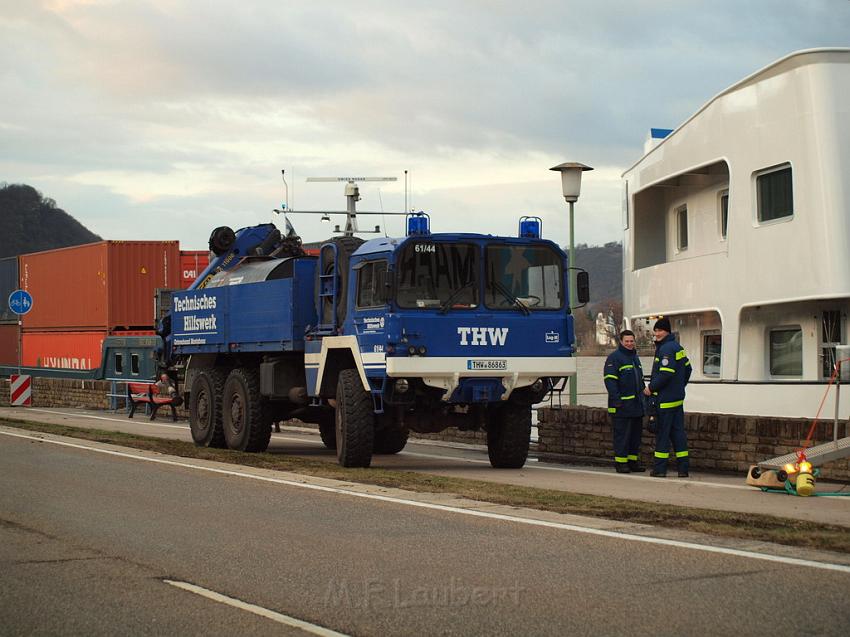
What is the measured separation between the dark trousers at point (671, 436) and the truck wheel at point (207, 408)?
25.0 feet

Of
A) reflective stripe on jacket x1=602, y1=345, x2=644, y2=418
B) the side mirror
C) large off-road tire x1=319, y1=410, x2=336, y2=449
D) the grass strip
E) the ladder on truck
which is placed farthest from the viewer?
large off-road tire x1=319, y1=410, x2=336, y2=449

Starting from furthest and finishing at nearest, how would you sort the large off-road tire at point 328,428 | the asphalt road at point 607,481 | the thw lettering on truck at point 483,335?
the large off-road tire at point 328,428
the thw lettering on truck at point 483,335
the asphalt road at point 607,481

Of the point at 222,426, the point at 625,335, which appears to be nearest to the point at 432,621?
the point at 625,335

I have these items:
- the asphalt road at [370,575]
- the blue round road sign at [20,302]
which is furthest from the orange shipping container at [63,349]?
the asphalt road at [370,575]

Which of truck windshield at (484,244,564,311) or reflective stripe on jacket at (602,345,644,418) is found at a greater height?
truck windshield at (484,244,564,311)

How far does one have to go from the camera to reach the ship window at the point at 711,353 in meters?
22.1

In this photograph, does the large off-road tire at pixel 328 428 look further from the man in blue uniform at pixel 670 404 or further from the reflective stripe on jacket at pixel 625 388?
the man in blue uniform at pixel 670 404

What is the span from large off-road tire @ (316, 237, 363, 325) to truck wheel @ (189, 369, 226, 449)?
341cm

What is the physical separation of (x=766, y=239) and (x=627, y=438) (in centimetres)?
521

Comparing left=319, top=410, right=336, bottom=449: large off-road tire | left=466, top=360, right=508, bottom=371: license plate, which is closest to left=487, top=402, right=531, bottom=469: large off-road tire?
left=466, top=360, right=508, bottom=371: license plate

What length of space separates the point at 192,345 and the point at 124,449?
291cm

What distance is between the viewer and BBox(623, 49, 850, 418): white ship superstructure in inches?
699

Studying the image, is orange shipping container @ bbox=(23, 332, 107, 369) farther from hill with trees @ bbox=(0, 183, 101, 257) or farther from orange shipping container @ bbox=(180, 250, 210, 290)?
hill with trees @ bbox=(0, 183, 101, 257)

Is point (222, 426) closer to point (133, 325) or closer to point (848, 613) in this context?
point (848, 613)
